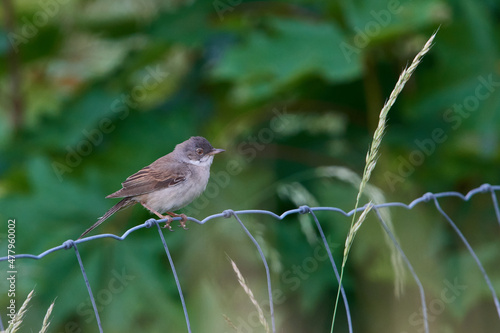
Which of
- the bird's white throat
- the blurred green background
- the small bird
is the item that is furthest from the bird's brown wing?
the blurred green background

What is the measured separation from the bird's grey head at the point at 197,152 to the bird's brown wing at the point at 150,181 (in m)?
0.16

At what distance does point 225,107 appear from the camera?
16.3 feet

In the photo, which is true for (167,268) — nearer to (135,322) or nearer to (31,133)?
(135,322)

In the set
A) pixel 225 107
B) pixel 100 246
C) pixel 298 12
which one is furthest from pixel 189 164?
pixel 298 12

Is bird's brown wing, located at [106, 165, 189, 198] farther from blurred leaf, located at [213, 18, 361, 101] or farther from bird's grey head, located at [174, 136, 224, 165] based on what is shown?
blurred leaf, located at [213, 18, 361, 101]

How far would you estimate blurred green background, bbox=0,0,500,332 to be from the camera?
4238 mm

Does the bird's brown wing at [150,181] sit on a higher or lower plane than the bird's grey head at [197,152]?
higher

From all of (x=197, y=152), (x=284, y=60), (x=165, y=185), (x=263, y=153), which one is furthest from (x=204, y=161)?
(x=263, y=153)

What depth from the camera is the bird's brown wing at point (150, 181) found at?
10.8ft

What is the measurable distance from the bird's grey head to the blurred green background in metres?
0.64

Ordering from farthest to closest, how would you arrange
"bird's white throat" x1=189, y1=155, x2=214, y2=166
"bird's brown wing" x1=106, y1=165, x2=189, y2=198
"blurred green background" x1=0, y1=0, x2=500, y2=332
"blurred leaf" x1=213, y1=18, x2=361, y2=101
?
"blurred green background" x1=0, y1=0, x2=500, y2=332
"blurred leaf" x1=213, y1=18, x2=361, y2=101
"bird's white throat" x1=189, y1=155, x2=214, y2=166
"bird's brown wing" x1=106, y1=165, x2=189, y2=198

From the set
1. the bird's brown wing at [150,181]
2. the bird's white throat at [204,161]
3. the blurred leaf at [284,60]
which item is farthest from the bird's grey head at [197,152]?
the blurred leaf at [284,60]

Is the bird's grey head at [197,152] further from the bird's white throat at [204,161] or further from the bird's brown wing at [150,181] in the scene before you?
the bird's brown wing at [150,181]

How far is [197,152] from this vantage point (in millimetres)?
3697
